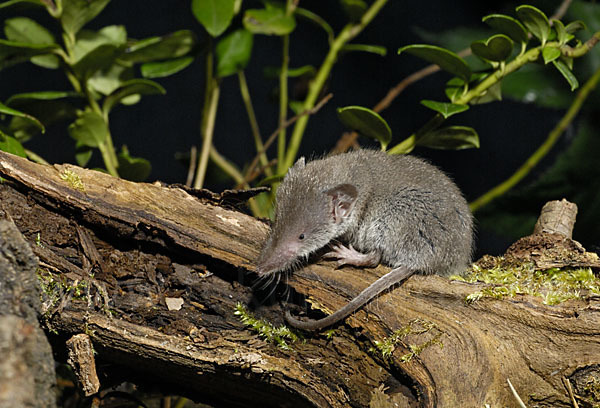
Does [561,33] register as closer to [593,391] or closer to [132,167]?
[593,391]

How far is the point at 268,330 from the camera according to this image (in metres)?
2.46

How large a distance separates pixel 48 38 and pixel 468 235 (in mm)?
2443

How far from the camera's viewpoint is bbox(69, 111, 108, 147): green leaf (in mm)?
2984

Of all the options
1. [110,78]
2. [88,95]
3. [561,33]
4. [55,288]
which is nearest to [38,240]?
[55,288]

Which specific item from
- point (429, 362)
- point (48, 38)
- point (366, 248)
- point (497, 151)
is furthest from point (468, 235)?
point (497, 151)

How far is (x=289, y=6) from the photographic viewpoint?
11.5 feet

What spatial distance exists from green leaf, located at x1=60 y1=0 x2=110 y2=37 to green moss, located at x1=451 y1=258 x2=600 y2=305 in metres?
2.21

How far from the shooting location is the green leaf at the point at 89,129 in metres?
2.98

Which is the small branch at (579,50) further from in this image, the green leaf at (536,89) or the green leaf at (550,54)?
the green leaf at (536,89)

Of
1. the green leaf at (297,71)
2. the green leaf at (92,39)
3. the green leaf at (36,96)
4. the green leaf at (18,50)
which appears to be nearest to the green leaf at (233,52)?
the green leaf at (297,71)

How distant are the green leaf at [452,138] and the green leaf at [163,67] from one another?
1.37 m

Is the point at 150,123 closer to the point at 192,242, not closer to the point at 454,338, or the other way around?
the point at 192,242

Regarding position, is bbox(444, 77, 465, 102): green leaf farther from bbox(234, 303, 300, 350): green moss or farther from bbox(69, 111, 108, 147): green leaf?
bbox(69, 111, 108, 147): green leaf

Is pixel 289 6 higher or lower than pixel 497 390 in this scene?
higher
